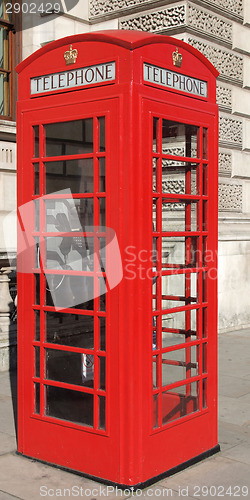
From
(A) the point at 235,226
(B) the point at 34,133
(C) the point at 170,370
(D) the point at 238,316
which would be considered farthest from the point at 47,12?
(C) the point at 170,370

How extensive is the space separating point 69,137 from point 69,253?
0.63 meters

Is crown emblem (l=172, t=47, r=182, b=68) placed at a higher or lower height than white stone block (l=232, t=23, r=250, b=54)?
lower

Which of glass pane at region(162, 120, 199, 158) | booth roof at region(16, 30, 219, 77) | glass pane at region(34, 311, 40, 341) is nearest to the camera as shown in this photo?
booth roof at region(16, 30, 219, 77)

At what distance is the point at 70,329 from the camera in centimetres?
354

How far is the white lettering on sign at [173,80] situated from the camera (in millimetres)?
3232

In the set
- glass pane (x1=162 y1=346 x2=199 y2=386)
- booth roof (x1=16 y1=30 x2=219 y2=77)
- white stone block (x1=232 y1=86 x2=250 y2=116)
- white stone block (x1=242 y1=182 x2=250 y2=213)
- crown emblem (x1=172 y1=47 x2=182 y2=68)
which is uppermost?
white stone block (x1=232 y1=86 x2=250 y2=116)

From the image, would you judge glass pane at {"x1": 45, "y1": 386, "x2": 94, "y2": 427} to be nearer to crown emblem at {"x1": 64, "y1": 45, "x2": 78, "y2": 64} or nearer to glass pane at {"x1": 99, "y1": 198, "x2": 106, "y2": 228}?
glass pane at {"x1": 99, "y1": 198, "x2": 106, "y2": 228}

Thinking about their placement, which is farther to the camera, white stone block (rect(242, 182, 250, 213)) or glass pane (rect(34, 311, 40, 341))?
white stone block (rect(242, 182, 250, 213))

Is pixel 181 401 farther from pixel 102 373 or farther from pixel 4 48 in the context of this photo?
pixel 4 48

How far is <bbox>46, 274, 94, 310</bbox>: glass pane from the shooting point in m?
3.39

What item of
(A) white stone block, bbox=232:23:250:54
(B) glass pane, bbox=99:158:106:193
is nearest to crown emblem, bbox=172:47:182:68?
(B) glass pane, bbox=99:158:106:193

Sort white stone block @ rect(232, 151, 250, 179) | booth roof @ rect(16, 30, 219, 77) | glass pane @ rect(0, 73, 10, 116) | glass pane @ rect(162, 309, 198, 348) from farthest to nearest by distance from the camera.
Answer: white stone block @ rect(232, 151, 250, 179) < glass pane @ rect(0, 73, 10, 116) < glass pane @ rect(162, 309, 198, 348) < booth roof @ rect(16, 30, 219, 77)

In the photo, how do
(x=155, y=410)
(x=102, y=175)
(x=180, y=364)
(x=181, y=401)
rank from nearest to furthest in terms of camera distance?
(x=102, y=175) → (x=155, y=410) → (x=181, y=401) → (x=180, y=364)

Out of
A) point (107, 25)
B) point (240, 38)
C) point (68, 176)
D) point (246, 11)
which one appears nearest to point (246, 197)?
point (240, 38)
